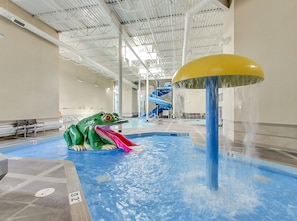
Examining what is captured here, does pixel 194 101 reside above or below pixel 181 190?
above

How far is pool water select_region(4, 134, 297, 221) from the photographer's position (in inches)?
67.1

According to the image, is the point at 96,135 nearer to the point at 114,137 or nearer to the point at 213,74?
the point at 114,137

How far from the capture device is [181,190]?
2.18 meters

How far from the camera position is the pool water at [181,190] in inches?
67.1

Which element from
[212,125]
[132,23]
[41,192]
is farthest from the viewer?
[132,23]

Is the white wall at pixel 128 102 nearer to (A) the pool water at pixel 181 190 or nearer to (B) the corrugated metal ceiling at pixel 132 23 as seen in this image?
(B) the corrugated metal ceiling at pixel 132 23

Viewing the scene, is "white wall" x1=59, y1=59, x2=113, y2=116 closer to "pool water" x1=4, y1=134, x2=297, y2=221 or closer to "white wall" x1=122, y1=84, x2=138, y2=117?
"white wall" x1=122, y1=84, x2=138, y2=117

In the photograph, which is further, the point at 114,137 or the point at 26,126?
the point at 26,126

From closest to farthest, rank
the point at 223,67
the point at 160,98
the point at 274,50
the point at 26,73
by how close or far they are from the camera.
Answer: the point at 223,67 → the point at 274,50 → the point at 26,73 → the point at 160,98

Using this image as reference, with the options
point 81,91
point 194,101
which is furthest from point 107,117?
point 194,101

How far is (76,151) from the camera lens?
429 cm

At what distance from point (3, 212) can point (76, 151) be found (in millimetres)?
2966

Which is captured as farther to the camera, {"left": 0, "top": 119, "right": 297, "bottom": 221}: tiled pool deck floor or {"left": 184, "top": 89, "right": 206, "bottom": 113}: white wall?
{"left": 184, "top": 89, "right": 206, "bottom": 113}: white wall

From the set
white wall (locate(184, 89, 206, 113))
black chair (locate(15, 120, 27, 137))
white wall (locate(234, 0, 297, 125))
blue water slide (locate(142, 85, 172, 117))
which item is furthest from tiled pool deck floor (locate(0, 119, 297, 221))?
white wall (locate(184, 89, 206, 113))
